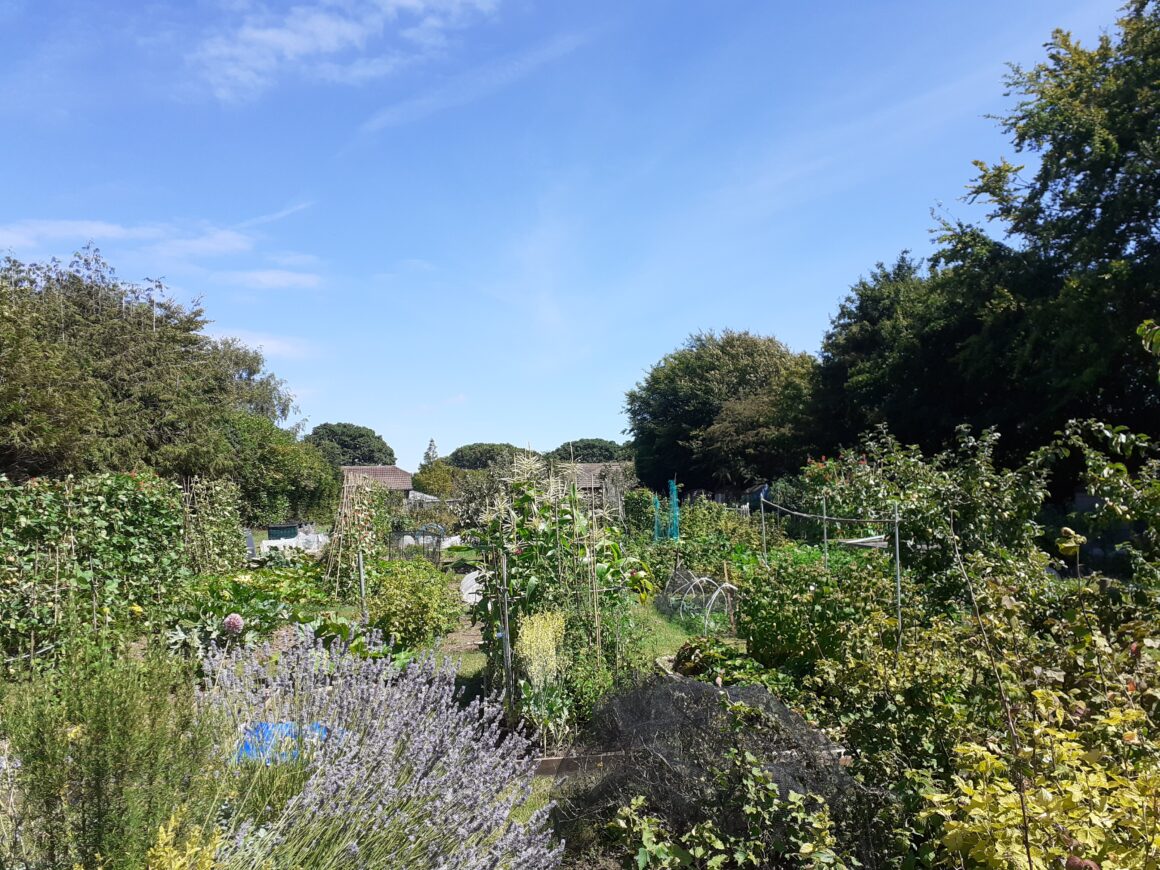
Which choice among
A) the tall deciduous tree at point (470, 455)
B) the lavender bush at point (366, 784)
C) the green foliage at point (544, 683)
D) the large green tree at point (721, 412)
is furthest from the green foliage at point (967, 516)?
the tall deciduous tree at point (470, 455)

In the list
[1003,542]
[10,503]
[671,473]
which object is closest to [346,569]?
[10,503]

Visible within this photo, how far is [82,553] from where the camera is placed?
671 cm

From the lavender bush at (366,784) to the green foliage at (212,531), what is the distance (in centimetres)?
774

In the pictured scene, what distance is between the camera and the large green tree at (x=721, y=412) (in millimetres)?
29094

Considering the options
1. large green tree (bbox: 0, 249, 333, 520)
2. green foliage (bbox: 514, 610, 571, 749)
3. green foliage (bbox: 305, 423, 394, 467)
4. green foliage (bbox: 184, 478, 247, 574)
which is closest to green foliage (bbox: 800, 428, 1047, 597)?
green foliage (bbox: 514, 610, 571, 749)

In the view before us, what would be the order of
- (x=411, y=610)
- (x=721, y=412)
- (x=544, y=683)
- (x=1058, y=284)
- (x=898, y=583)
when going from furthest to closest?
(x=721, y=412)
(x=1058, y=284)
(x=411, y=610)
(x=544, y=683)
(x=898, y=583)

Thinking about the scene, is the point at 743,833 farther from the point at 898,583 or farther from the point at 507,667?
the point at 507,667

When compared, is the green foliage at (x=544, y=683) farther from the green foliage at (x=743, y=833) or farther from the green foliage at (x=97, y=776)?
the green foliage at (x=97, y=776)

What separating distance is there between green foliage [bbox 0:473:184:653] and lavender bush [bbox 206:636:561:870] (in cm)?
262

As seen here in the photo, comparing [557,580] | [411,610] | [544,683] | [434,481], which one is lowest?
[544,683]

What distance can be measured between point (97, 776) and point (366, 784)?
0.79m

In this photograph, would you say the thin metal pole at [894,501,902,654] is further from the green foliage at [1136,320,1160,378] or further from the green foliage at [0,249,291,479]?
the green foliage at [0,249,291,479]

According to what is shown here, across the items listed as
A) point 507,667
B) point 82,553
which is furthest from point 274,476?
point 507,667

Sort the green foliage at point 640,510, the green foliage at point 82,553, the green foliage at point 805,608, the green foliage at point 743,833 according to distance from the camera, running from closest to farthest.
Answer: the green foliage at point 743,833, the green foliage at point 805,608, the green foliage at point 82,553, the green foliage at point 640,510
